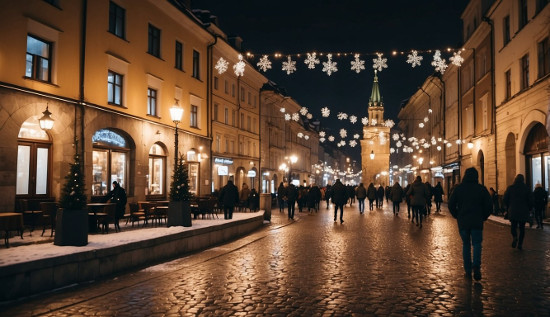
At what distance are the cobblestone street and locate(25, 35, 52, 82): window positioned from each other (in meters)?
9.28

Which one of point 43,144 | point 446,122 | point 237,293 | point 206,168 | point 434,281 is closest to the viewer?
point 237,293

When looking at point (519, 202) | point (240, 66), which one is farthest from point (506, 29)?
point (519, 202)

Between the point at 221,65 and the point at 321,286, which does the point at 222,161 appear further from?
the point at 321,286

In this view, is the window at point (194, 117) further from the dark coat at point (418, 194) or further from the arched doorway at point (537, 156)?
the arched doorway at point (537, 156)

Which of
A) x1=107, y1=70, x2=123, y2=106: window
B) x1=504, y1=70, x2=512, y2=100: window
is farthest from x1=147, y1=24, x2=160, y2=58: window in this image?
x1=504, y1=70, x2=512, y2=100: window

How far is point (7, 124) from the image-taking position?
16.4m

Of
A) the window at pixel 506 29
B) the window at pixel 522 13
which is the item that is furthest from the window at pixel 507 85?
the window at pixel 522 13

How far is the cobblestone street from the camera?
7.24 meters

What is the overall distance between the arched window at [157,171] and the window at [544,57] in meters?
18.4

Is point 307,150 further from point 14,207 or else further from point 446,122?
point 14,207

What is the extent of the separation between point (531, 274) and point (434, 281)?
6.85 ft

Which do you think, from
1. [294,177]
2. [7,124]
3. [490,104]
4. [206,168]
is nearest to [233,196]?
[7,124]

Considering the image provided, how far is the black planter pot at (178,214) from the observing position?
15.6 metres

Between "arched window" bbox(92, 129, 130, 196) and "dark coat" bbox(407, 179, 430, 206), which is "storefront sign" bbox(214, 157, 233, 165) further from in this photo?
"dark coat" bbox(407, 179, 430, 206)
